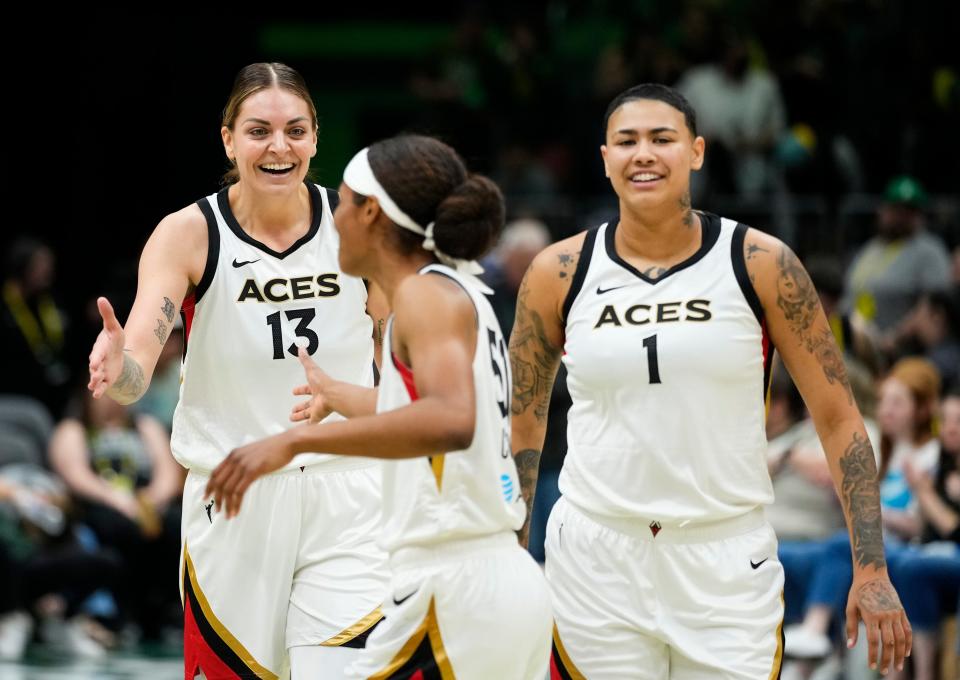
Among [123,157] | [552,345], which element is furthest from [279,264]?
[123,157]

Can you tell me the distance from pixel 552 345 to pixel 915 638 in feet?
13.0

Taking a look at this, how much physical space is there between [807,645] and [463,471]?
15.5ft

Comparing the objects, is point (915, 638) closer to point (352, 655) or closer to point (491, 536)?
point (352, 655)

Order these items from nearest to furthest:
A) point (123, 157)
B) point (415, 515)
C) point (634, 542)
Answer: point (415, 515) → point (634, 542) → point (123, 157)

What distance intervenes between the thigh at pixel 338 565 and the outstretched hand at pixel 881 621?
147 centimetres

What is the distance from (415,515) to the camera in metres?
4.20

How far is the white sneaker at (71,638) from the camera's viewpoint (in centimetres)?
1096

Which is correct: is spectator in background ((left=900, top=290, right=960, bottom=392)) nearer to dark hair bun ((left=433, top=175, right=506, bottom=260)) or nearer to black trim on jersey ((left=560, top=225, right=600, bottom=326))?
black trim on jersey ((left=560, top=225, right=600, bottom=326))

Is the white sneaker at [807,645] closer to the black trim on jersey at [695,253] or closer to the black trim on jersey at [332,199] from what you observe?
the black trim on jersey at [695,253]

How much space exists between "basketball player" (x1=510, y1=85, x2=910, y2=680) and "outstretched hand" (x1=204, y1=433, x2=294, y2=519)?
1330 mm

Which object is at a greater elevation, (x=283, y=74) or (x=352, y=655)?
(x=283, y=74)

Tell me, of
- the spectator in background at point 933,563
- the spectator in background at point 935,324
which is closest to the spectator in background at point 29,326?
the spectator in background at point 935,324

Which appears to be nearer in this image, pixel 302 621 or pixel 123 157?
pixel 302 621

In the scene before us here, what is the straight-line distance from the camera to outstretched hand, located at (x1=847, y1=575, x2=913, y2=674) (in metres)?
4.80
